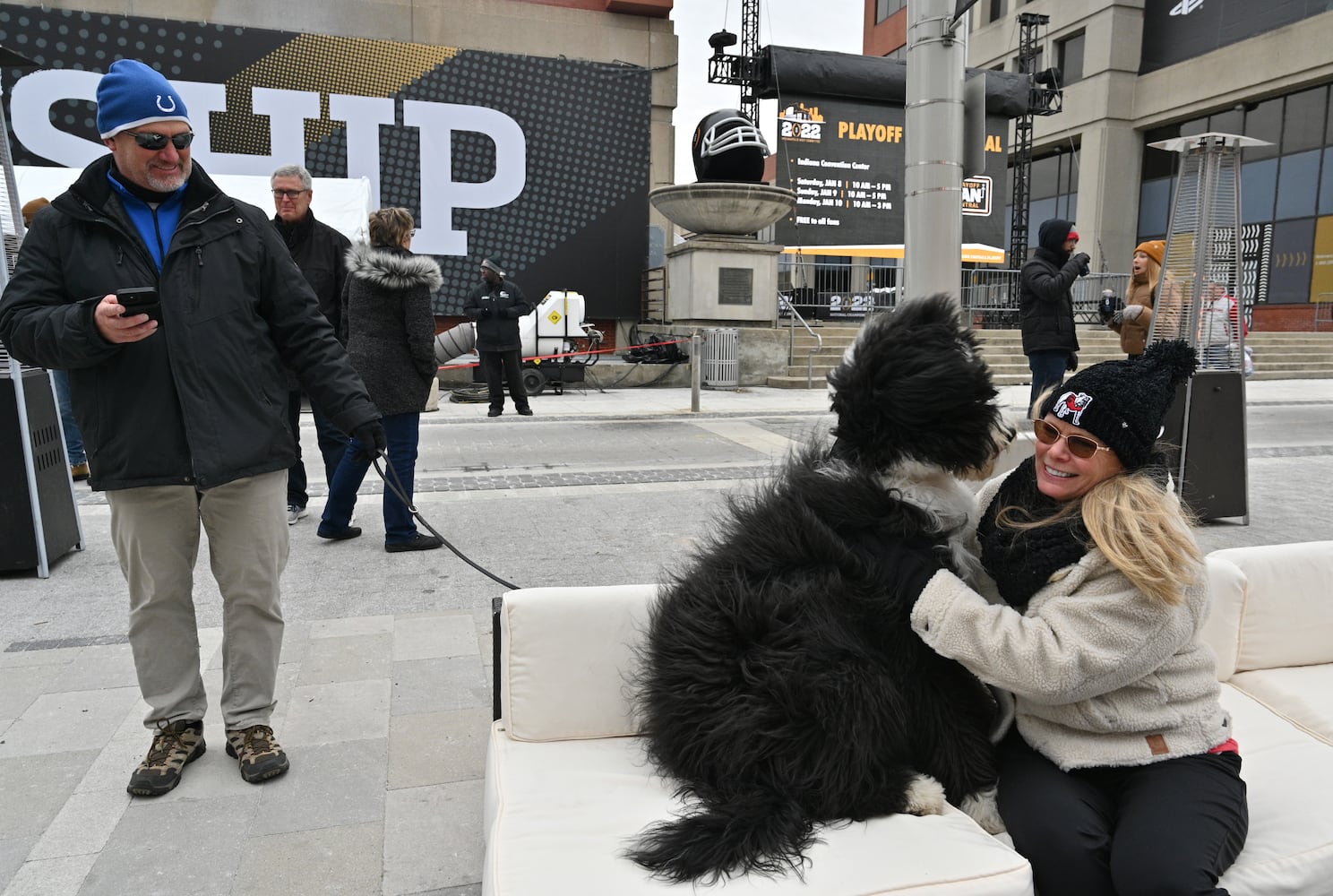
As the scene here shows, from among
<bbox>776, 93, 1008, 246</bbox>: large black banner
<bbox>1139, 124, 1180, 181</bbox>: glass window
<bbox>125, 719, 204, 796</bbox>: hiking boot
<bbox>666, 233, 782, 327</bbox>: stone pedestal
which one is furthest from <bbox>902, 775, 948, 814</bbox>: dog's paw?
<bbox>1139, 124, 1180, 181</bbox>: glass window

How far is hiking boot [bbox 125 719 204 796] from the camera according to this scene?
282 cm

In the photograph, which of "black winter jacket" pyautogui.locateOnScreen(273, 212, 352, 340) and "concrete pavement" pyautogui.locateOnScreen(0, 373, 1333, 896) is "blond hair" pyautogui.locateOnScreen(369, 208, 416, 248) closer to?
"black winter jacket" pyautogui.locateOnScreen(273, 212, 352, 340)

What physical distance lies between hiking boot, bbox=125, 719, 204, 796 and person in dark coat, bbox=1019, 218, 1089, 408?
6408 millimetres

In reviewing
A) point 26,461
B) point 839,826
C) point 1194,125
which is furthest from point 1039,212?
point 839,826

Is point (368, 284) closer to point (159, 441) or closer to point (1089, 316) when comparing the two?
point (159, 441)

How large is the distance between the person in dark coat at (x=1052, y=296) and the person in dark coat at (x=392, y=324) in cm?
482

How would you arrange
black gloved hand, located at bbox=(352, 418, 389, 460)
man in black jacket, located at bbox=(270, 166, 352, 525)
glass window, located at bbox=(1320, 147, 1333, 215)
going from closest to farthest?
black gloved hand, located at bbox=(352, 418, 389, 460) < man in black jacket, located at bbox=(270, 166, 352, 525) < glass window, located at bbox=(1320, 147, 1333, 215)

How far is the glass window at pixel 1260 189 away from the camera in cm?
2733

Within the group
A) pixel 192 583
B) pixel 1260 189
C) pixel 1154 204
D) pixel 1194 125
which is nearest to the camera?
pixel 192 583

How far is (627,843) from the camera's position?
197 centimetres

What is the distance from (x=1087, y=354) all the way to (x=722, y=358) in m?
8.68

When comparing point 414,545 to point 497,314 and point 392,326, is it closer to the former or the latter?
point 392,326

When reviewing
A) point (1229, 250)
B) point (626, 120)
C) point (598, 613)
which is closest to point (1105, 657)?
point (598, 613)

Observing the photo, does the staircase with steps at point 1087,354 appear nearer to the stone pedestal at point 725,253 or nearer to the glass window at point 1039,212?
the stone pedestal at point 725,253
